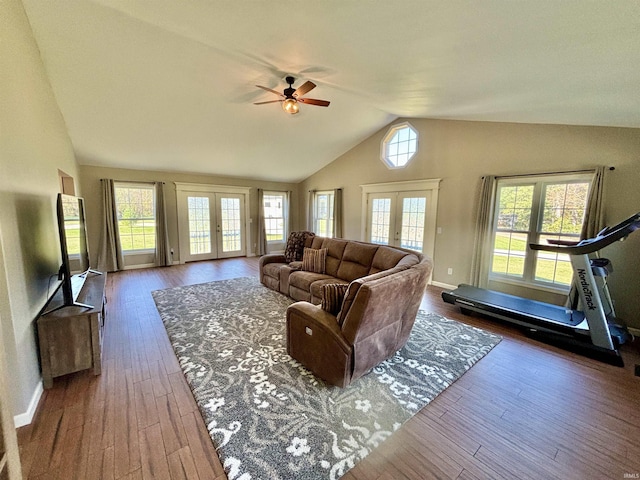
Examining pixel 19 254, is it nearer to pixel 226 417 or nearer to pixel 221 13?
pixel 226 417

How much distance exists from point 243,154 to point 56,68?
3249 millimetres

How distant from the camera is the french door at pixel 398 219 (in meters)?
5.29

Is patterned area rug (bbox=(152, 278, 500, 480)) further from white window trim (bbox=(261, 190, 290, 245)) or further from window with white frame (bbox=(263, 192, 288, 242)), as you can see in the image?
white window trim (bbox=(261, 190, 290, 245))

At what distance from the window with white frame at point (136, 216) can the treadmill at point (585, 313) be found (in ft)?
23.5

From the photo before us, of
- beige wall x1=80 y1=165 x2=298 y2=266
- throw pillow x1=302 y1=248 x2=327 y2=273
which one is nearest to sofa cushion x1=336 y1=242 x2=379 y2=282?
throw pillow x1=302 y1=248 x2=327 y2=273

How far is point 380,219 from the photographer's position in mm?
6062

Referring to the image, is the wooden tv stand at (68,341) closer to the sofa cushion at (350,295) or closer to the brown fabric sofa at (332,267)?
the sofa cushion at (350,295)

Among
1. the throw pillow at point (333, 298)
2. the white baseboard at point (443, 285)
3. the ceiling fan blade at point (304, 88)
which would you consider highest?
the ceiling fan blade at point (304, 88)

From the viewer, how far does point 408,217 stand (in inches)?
216

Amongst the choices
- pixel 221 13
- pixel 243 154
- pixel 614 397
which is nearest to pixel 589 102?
pixel 614 397

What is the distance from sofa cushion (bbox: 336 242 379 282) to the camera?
11.9 feet

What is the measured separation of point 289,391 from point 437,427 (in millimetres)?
1095

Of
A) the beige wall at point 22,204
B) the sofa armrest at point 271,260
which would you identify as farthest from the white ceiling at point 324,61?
the sofa armrest at point 271,260

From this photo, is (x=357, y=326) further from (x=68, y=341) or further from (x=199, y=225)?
(x=199, y=225)
